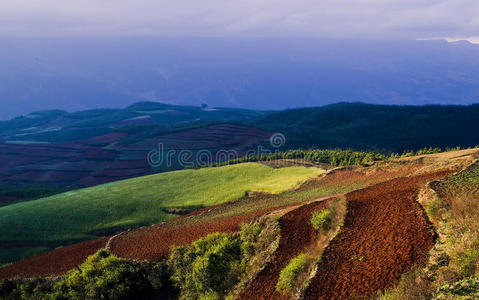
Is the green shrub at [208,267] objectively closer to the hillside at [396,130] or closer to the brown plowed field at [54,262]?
the brown plowed field at [54,262]

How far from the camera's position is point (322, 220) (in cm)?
1738

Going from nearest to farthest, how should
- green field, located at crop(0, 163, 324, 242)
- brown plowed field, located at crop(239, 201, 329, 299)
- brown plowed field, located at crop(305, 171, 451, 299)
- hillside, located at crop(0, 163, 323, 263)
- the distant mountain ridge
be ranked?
brown plowed field, located at crop(305, 171, 451, 299) → brown plowed field, located at crop(239, 201, 329, 299) → hillside, located at crop(0, 163, 323, 263) → green field, located at crop(0, 163, 324, 242) → the distant mountain ridge

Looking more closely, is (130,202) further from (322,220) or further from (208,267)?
(322,220)

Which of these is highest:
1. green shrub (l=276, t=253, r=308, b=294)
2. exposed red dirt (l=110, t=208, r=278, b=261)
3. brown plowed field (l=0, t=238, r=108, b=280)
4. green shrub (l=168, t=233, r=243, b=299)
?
green shrub (l=276, t=253, r=308, b=294)

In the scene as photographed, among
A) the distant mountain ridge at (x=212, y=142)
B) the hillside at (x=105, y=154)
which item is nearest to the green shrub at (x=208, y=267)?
the hillside at (x=105, y=154)

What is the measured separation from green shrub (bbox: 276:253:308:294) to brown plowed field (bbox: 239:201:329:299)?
32cm

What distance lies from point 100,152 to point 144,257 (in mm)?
114813

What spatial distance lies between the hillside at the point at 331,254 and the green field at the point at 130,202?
38.4 ft

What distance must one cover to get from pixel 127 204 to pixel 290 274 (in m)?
35.0

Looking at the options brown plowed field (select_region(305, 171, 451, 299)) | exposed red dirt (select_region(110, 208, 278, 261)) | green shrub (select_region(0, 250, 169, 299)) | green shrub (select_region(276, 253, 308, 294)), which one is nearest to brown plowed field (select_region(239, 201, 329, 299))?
green shrub (select_region(276, 253, 308, 294))

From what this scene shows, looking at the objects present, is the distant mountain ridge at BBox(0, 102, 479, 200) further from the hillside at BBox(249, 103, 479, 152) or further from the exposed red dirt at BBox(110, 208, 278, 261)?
the exposed red dirt at BBox(110, 208, 278, 261)

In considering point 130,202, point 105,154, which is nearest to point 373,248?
point 130,202

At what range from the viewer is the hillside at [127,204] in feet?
123

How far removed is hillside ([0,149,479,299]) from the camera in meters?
11.8
